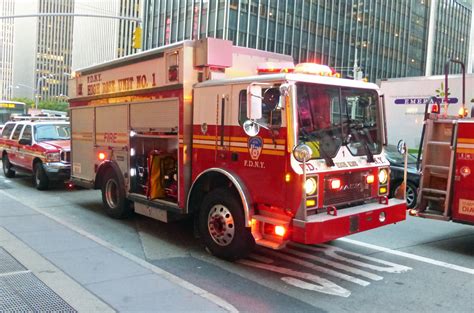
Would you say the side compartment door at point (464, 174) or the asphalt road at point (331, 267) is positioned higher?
the side compartment door at point (464, 174)

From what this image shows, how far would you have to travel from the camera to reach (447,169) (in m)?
7.48

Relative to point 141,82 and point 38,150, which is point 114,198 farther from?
point 38,150

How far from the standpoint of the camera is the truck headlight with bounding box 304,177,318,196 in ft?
18.6

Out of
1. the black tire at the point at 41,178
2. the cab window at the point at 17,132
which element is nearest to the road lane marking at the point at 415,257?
the black tire at the point at 41,178

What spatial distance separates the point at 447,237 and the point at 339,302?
4.07 m

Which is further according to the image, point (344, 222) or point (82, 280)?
point (344, 222)

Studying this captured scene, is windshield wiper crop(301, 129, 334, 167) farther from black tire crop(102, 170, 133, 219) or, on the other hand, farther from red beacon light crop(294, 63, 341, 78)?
black tire crop(102, 170, 133, 219)

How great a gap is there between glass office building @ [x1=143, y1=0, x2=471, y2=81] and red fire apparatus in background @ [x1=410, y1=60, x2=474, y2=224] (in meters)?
45.3

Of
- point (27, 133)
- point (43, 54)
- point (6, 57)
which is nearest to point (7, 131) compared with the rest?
point (27, 133)

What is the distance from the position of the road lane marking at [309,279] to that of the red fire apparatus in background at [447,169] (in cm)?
268

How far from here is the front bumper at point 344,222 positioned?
5523 millimetres

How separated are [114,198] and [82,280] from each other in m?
3.81

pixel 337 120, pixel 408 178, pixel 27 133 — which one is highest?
pixel 337 120

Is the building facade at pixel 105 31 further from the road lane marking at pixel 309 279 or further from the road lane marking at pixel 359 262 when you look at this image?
the road lane marking at pixel 309 279
